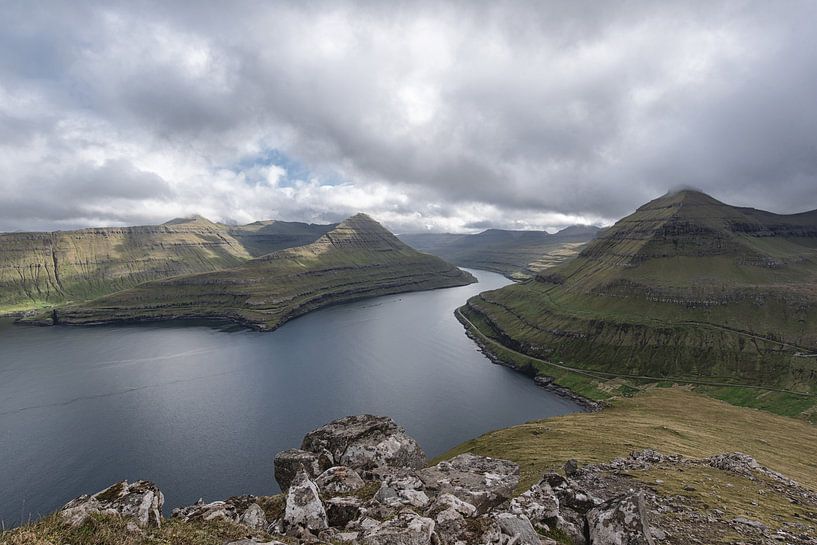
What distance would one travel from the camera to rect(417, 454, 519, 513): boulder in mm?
31547

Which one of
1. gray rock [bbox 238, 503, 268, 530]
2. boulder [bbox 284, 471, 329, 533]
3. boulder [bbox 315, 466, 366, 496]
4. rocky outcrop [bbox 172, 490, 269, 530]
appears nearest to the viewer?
boulder [bbox 284, 471, 329, 533]

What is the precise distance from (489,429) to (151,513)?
129 meters

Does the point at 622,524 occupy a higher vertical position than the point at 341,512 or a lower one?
higher

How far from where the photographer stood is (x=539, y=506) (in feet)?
85.2

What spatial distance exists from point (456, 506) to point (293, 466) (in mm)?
21292

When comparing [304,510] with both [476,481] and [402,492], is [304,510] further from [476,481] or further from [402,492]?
[476,481]

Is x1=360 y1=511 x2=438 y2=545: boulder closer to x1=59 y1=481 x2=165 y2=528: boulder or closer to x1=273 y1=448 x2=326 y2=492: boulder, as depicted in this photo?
x1=59 y1=481 x2=165 y2=528: boulder

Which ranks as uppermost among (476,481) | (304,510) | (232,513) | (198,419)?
(304,510)

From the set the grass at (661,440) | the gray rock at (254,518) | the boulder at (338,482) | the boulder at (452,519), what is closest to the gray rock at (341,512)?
the gray rock at (254,518)

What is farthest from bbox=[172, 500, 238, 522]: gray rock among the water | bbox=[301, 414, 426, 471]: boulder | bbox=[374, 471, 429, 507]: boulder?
the water

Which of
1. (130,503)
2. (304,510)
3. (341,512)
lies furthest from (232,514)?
(341,512)

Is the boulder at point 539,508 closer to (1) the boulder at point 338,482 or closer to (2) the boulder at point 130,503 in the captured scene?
(1) the boulder at point 338,482

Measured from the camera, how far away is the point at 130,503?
24031 millimetres

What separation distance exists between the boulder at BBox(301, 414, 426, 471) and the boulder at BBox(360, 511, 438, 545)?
20.1m
